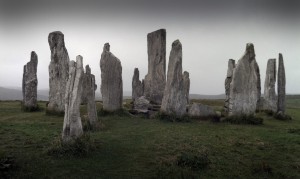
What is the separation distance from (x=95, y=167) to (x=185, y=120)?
12425 millimetres

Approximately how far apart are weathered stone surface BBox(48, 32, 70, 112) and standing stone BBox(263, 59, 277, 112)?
17.9 metres

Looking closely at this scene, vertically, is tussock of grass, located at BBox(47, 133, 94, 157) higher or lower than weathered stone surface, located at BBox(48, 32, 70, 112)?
lower

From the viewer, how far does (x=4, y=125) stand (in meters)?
21.4

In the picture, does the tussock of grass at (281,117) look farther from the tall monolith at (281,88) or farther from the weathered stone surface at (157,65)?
the weathered stone surface at (157,65)

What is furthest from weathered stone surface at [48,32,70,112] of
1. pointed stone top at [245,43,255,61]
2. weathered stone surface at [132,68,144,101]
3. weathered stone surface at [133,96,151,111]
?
weathered stone surface at [132,68,144,101]

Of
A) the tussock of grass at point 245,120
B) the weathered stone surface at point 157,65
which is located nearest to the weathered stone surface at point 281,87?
the tussock of grass at point 245,120

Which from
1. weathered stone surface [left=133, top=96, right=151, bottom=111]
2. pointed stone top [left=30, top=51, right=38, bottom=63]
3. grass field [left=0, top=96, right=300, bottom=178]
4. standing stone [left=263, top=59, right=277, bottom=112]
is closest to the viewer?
grass field [left=0, top=96, right=300, bottom=178]

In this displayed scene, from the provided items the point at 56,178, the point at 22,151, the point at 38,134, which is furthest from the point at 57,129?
the point at 56,178

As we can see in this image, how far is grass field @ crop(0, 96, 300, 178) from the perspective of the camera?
492 inches

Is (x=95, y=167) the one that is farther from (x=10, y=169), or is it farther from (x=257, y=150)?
(x=257, y=150)

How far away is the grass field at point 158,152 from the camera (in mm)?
12484

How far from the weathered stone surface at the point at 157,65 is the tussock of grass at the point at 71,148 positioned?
1730 cm

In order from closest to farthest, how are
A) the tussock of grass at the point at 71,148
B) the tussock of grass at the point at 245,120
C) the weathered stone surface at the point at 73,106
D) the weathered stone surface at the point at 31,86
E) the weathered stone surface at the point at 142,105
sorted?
the tussock of grass at the point at 71,148 → the weathered stone surface at the point at 73,106 → the tussock of grass at the point at 245,120 → the weathered stone surface at the point at 142,105 → the weathered stone surface at the point at 31,86

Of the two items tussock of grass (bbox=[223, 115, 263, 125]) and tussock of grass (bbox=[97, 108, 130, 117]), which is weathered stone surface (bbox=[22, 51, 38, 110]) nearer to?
tussock of grass (bbox=[97, 108, 130, 117])
